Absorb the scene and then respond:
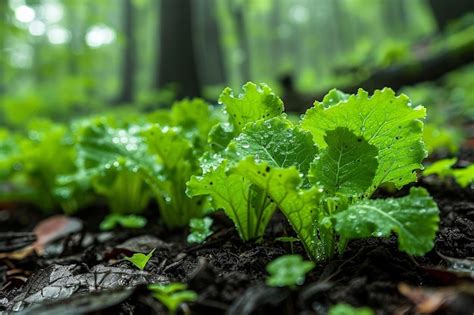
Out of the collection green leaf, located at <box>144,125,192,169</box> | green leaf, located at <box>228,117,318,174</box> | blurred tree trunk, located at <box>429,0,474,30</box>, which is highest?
blurred tree trunk, located at <box>429,0,474,30</box>

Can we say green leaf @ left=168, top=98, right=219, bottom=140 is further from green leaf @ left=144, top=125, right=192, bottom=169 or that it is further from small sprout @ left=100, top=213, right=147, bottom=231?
small sprout @ left=100, top=213, right=147, bottom=231

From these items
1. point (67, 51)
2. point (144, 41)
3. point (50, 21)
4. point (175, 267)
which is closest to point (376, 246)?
point (175, 267)

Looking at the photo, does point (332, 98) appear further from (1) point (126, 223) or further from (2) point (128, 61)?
(2) point (128, 61)

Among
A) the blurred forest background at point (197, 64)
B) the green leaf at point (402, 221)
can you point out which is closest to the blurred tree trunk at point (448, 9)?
the blurred forest background at point (197, 64)

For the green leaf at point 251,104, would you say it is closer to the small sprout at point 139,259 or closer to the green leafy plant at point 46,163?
the small sprout at point 139,259

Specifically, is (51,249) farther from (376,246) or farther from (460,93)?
(460,93)

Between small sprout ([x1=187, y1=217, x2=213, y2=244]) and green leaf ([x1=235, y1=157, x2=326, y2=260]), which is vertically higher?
green leaf ([x1=235, y1=157, x2=326, y2=260])

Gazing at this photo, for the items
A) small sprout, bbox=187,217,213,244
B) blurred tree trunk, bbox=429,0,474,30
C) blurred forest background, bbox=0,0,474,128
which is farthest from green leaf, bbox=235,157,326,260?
blurred tree trunk, bbox=429,0,474,30
